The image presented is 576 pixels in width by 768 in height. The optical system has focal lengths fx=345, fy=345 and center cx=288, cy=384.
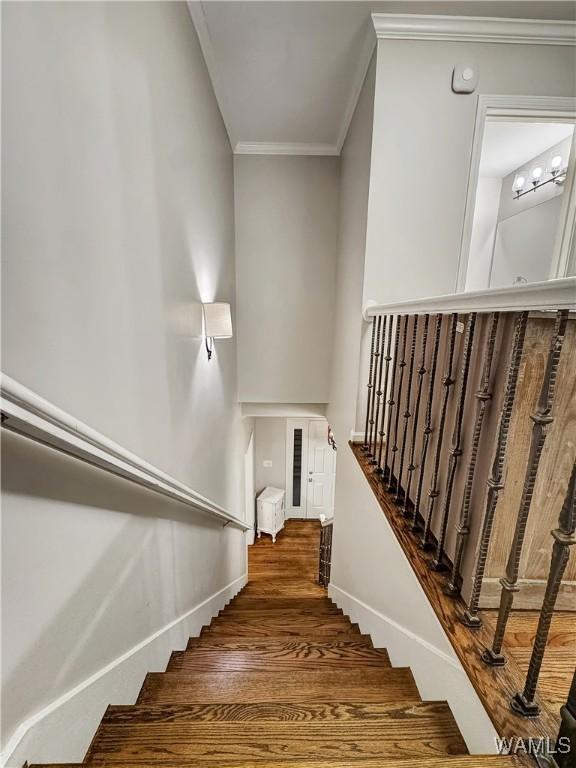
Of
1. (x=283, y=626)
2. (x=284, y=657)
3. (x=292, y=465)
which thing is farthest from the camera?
(x=292, y=465)

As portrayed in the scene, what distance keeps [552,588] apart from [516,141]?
154 inches

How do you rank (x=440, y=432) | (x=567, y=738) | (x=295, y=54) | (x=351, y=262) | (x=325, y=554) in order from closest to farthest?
(x=567, y=738) < (x=440, y=432) < (x=295, y=54) < (x=351, y=262) < (x=325, y=554)

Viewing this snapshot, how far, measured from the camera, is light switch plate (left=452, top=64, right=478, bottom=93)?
1938 millimetres

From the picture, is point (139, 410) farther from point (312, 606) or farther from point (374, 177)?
point (312, 606)

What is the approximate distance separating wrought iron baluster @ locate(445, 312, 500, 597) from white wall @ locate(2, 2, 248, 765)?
1034mm

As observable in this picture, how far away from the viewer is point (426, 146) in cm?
204

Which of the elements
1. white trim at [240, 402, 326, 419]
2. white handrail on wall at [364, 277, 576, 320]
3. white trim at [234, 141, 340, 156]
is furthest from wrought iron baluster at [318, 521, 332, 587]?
white trim at [234, 141, 340, 156]

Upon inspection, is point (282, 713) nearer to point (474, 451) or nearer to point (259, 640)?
point (259, 640)

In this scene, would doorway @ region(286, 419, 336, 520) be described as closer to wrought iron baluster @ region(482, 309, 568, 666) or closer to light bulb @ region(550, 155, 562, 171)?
light bulb @ region(550, 155, 562, 171)

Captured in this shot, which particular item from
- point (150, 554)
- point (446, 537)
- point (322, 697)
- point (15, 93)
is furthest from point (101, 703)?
point (15, 93)

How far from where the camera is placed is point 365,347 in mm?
2402

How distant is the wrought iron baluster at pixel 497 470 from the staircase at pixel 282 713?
0.31 m

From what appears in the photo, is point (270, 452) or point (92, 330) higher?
point (92, 330)

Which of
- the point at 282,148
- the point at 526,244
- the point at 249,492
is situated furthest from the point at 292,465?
the point at 282,148
